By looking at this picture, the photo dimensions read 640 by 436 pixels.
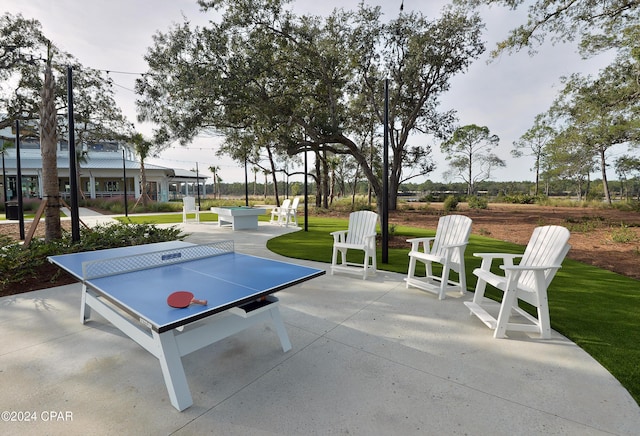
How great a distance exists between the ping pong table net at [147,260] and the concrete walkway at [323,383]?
0.70m

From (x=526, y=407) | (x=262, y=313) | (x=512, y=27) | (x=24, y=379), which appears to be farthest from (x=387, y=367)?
(x=512, y=27)

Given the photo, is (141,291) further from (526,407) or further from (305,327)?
(526,407)

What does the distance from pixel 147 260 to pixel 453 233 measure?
4159mm

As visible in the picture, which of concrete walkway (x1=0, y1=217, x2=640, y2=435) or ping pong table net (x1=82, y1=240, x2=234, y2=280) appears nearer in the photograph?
concrete walkway (x1=0, y1=217, x2=640, y2=435)

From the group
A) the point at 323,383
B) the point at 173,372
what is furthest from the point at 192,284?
the point at 323,383

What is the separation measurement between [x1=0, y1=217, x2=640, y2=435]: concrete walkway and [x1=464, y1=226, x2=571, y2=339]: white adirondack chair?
5.1 inches

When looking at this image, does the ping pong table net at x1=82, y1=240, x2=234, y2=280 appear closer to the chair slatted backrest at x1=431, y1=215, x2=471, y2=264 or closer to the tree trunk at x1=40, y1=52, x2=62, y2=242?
the chair slatted backrest at x1=431, y1=215, x2=471, y2=264

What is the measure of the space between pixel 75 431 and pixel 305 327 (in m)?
1.93

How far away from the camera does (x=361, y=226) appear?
563 centimetres

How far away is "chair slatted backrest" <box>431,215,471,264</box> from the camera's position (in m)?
4.32

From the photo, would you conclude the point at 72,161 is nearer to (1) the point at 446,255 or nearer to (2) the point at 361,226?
(2) the point at 361,226

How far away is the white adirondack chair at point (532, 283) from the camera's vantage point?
295cm

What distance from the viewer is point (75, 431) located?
1764 mm

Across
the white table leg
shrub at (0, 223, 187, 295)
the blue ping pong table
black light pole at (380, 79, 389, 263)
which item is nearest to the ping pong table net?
the blue ping pong table
